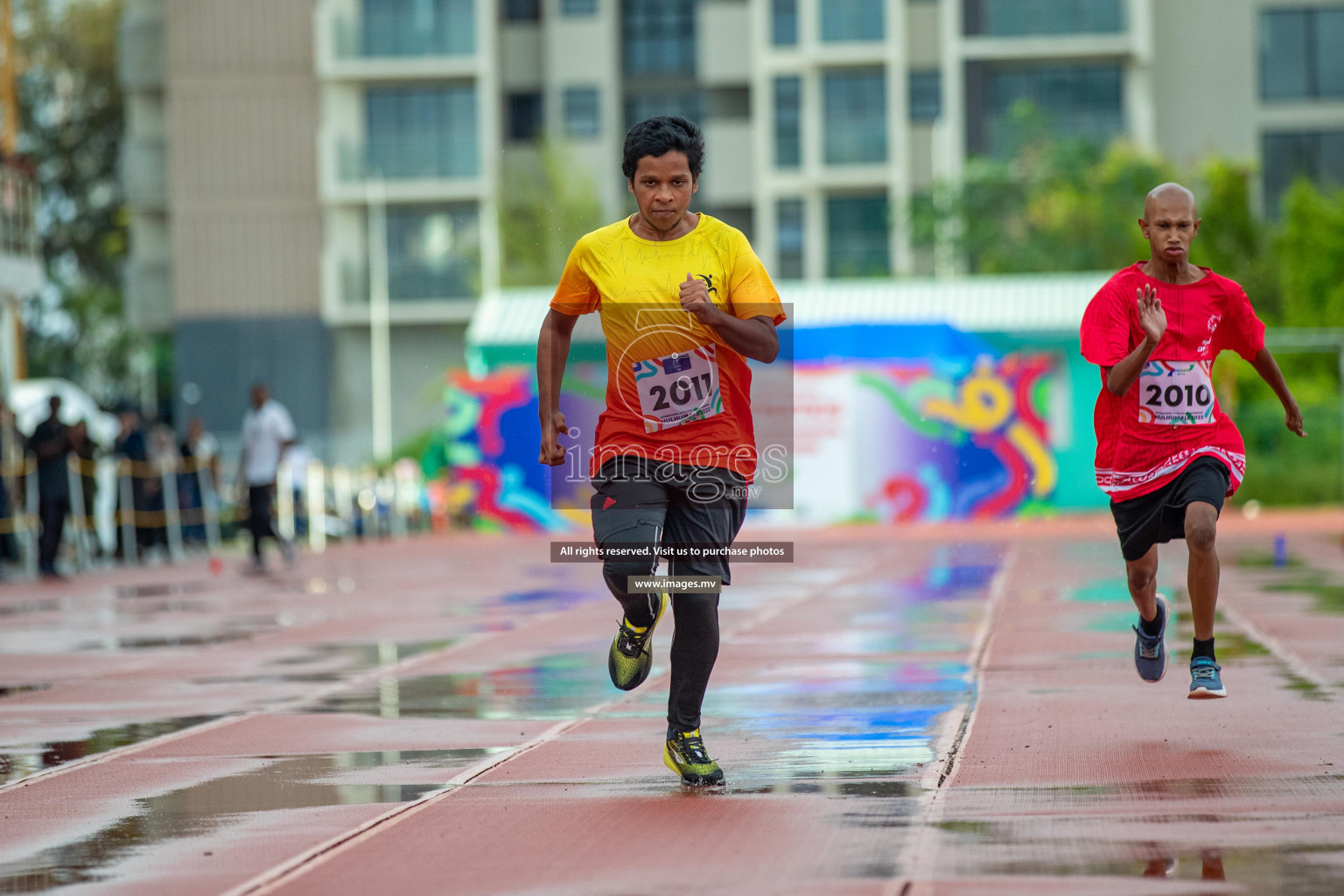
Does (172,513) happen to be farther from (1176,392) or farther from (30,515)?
(1176,392)

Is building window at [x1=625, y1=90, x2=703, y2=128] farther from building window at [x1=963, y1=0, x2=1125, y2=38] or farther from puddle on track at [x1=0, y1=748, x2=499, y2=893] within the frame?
puddle on track at [x1=0, y1=748, x2=499, y2=893]

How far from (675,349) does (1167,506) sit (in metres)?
2.26

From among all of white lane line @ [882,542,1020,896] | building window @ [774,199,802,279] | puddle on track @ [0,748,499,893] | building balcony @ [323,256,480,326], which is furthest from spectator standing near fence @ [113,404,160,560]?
building window @ [774,199,802,279]

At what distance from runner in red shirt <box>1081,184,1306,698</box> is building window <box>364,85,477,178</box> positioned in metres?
46.4

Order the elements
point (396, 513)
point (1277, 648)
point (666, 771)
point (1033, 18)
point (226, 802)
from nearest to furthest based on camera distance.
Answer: point (226, 802)
point (666, 771)
point (1277, 648)
point (396, 513)
point (1033, 18)

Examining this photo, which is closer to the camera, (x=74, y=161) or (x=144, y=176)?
(x=144, y=176)

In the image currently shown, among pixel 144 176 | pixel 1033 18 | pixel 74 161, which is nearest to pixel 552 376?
pixel 1033 18

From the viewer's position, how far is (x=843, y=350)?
3133 cm

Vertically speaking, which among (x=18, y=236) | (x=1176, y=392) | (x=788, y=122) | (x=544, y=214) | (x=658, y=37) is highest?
(x=658, y=37)

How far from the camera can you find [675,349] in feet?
20.1

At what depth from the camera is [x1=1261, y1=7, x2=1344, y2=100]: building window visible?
52.1 m

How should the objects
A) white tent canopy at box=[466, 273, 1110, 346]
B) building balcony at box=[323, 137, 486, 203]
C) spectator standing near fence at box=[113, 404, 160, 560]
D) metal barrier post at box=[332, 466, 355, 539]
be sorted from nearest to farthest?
1. spectator standing near fence at box=[113, 404, 160, 560]
2. metal barrier post at box=[332, 466, 355, 539]
3. white tent canopy at box=[466, 273, 1110, 346]
4. building balcony at box=[323, 137, 486, 203]

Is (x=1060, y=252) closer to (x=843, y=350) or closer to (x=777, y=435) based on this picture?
(x=843, y=350)

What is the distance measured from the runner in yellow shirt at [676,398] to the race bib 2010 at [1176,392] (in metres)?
1.80
